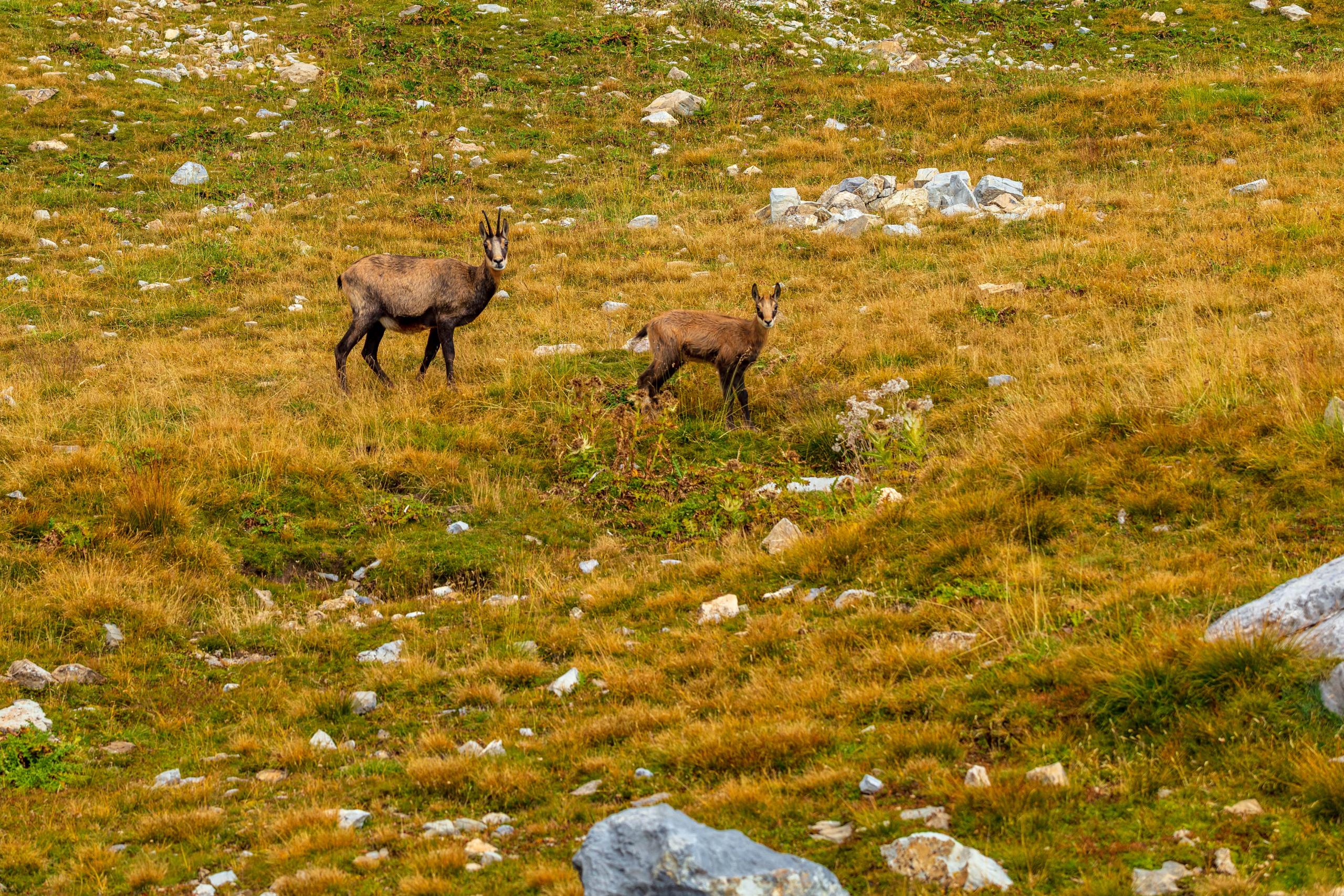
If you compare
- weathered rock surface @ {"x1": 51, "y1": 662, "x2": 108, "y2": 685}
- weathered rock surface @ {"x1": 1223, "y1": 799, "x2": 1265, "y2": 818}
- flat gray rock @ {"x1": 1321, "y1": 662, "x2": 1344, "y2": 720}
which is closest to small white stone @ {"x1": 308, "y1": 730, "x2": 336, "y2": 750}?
weathered rock surface @ {"x1": 51, "y1": 662, "x2": 108, "y2": 685}

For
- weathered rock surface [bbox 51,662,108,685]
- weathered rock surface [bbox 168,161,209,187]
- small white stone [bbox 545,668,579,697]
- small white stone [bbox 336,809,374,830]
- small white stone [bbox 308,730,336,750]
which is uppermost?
small white stone [bbox 336,809,374,830]

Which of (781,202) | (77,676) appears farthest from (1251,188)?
(77,676)

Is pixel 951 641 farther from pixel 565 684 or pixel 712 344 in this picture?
pixel 712 344

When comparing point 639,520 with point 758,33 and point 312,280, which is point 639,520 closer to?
point 312,280

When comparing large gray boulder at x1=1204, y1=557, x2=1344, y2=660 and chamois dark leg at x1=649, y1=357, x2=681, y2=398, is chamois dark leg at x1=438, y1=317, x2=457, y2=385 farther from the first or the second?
large gray boulder at x1=1204, y1=557, x2=1344, y2=660

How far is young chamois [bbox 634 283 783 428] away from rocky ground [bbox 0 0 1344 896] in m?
0.48

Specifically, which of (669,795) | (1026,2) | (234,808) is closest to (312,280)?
(234,808)

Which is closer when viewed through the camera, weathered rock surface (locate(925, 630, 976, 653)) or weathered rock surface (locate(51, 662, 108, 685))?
weathered rock surface (locate(925, 630, 976, 653))

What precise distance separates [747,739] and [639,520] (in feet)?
16.1

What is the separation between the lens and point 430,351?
14453mm

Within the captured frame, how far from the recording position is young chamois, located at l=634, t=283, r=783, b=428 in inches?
489

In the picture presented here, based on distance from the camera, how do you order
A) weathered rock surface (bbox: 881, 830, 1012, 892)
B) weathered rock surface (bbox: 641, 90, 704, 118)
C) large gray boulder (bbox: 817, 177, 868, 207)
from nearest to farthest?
1. weathered rock surface (bbox: 881, 830, 1012, 892)
2. large gray boulder (bbox: 817, 177, 868, 207)
3. weathered rock surface (bbox: 641, 90, 704, 118)

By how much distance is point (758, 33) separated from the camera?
28.7 metres

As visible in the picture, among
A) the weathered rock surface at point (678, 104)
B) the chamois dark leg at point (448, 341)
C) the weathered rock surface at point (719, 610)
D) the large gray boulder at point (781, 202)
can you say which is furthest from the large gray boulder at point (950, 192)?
the weathered rock surface at point (719, 610)
